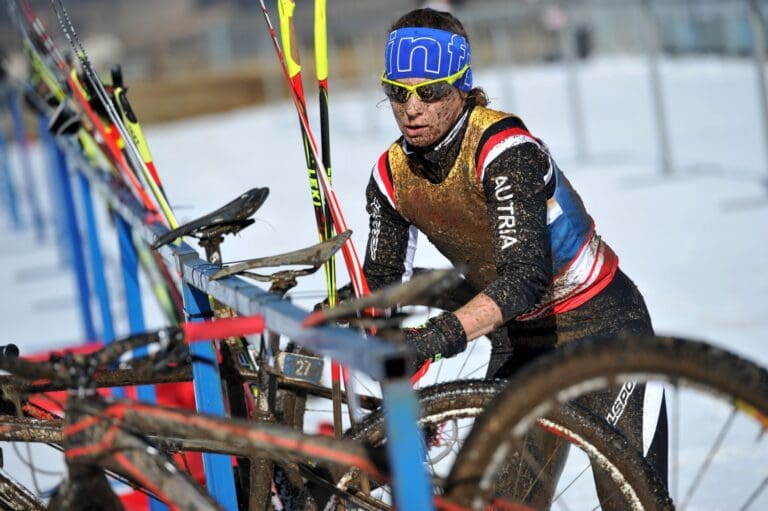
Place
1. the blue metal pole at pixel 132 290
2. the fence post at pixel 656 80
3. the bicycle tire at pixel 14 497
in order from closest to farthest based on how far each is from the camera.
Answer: the bicycle tire at pixel 14 497, the blue metal pole at pixel 132 290, the fence post at pixel 656 80

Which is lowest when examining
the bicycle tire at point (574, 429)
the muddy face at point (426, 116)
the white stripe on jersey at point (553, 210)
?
the bicycle tire at point (574, 429)

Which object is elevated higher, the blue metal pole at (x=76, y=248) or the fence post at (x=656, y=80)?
the fence post at (x=656, y=80)

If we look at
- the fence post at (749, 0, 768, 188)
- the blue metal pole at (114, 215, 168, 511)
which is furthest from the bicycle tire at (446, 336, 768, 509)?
the fence post at (749, 0, 768, 188)

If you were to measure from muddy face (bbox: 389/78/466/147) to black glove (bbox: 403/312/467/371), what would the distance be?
0.62 metres

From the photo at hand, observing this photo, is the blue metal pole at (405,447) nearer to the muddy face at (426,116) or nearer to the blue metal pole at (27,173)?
the muddy face at (426,116)

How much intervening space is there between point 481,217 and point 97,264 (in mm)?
3604

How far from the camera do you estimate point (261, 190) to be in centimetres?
352

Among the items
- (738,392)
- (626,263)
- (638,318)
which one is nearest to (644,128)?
(626,263)

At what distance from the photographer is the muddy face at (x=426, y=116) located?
343 centimetres

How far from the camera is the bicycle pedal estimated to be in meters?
3.29

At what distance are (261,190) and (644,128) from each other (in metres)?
13.4

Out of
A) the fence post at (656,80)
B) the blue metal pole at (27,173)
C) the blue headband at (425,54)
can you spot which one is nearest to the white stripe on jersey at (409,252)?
the blue headband at (425,54)

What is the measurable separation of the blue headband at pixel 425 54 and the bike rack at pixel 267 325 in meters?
0.73

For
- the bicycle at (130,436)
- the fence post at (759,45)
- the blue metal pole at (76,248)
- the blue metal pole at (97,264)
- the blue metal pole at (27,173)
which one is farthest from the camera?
the blue metal pole at (27,173)
